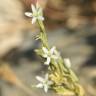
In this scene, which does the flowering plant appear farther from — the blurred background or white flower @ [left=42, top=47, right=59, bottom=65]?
the blurred background

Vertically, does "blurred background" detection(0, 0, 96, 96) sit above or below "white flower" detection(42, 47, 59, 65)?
above

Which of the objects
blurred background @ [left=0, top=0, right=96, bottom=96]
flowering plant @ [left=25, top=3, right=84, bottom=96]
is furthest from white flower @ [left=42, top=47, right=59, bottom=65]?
blurred background @ [left=0, top=0, right=96, bottom=96]

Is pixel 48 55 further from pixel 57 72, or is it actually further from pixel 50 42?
pixel 50 42

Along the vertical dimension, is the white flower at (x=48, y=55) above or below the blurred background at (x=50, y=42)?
below

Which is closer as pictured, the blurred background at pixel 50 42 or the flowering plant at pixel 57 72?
the flowering plant at pixel 57 72

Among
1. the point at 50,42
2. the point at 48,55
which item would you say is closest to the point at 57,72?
the point at 48,55

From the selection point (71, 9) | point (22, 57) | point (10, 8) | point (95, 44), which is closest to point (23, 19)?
point (10, 8)

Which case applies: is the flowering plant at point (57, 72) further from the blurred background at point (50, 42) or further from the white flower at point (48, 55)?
the blurred background at point (50, 42)

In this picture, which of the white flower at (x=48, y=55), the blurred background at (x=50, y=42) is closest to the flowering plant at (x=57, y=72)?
the white flower at (x=48, y=55)
